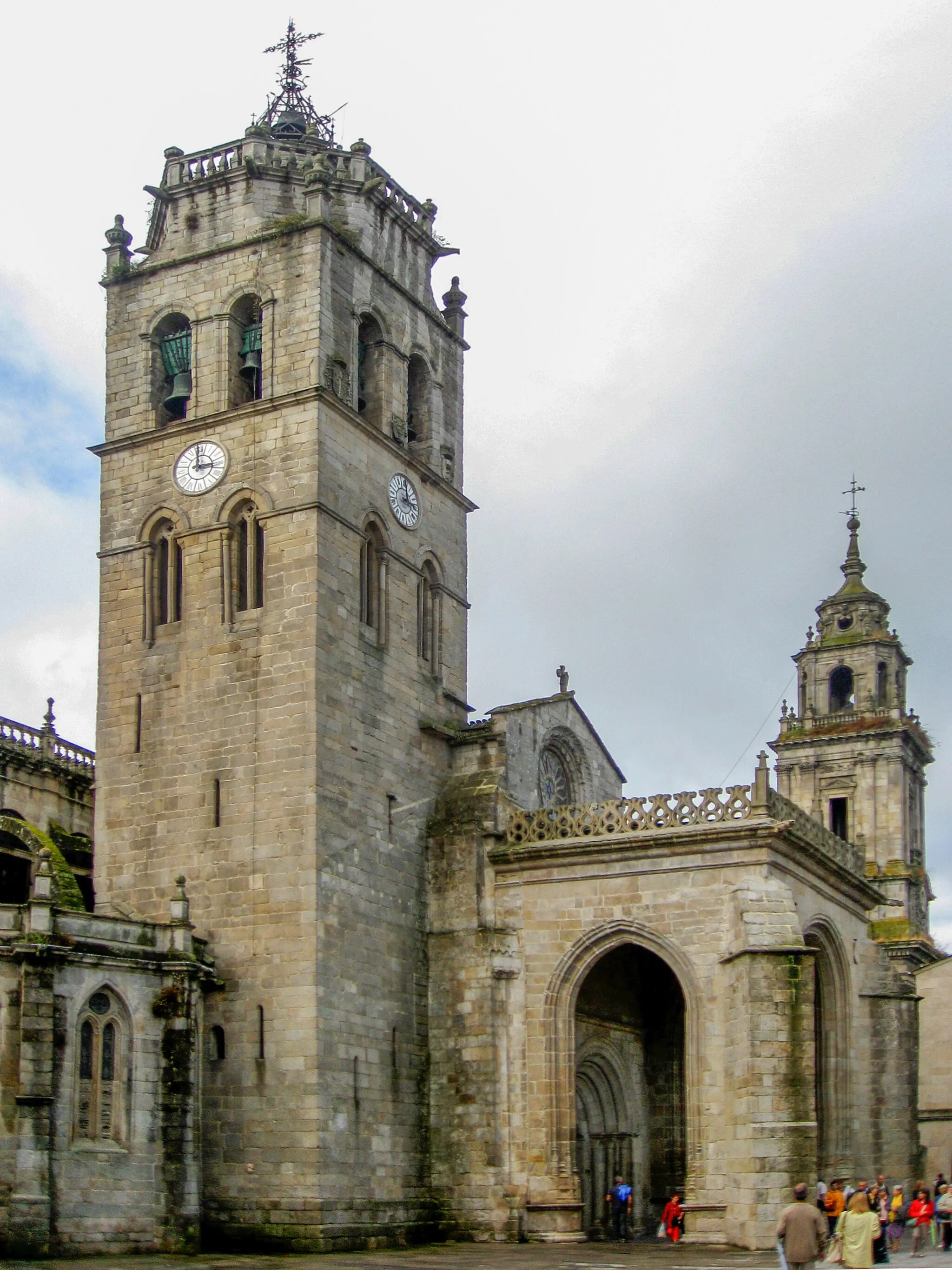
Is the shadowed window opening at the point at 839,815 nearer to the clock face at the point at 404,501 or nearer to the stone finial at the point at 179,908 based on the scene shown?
the clock face at the point at 404,501

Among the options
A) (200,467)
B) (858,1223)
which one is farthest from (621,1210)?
(200,467)

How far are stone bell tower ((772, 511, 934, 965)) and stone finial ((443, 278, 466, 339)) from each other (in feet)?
85.7

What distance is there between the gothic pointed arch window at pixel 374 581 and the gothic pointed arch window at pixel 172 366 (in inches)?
192

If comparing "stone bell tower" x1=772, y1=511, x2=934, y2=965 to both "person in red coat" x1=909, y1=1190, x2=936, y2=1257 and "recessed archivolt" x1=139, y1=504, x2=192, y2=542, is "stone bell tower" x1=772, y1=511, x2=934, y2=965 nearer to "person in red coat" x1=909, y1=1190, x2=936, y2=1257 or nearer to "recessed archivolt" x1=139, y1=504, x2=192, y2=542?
"person in red coat" x1=909, y1=1190, x2=936, y2=1257

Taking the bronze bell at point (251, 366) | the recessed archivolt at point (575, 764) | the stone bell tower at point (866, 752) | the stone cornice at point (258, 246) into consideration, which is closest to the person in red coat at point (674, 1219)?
the recessed archivolt at point (575, 764)

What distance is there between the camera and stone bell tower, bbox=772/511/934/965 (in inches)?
2392

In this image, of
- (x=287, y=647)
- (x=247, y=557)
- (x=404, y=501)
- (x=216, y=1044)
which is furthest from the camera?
(x=404, y=501)

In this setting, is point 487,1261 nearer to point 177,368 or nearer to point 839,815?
point 177,368

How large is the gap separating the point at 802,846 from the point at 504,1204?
354 inches

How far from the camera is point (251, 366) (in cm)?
3597

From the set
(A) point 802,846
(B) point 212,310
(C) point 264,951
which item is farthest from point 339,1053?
(B) point 212,310

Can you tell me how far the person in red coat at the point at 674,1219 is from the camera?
32.6 m

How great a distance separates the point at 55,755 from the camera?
128ft

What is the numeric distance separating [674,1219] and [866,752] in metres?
30.9
